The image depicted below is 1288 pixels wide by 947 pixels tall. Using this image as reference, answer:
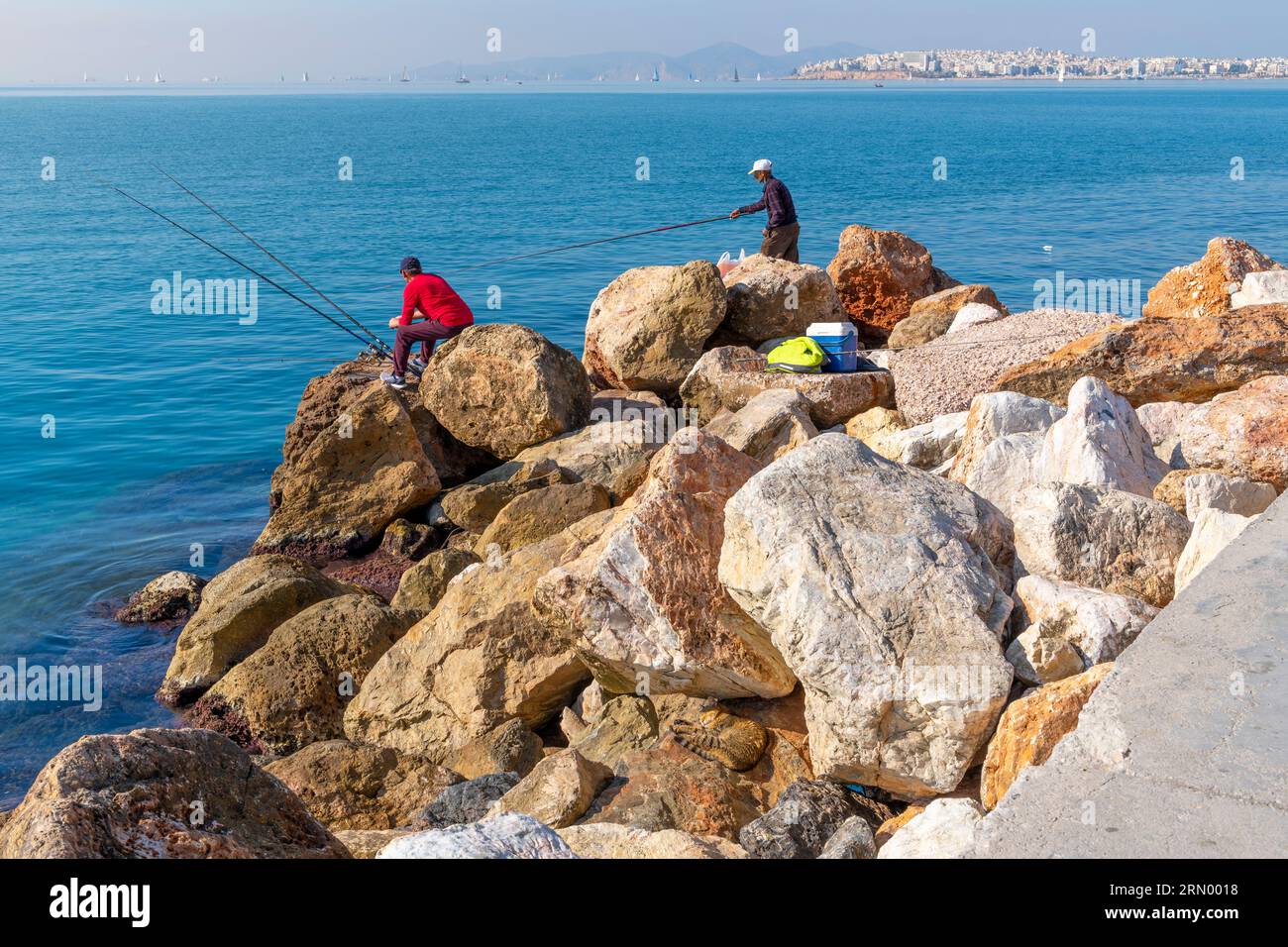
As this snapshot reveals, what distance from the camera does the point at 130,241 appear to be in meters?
33.2

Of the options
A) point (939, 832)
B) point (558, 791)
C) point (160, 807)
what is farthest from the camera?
point (558, 791)

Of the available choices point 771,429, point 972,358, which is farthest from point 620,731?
point 972,358

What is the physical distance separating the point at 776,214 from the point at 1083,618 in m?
9.51

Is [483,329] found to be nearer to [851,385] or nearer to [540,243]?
[851,385]

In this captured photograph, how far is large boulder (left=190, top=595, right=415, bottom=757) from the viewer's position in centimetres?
803

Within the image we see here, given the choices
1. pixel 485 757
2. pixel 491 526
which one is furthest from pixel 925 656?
pixel 491 526

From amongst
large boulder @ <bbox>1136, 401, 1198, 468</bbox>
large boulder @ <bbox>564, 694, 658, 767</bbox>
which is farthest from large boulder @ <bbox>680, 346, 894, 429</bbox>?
large boulder @ <bbox>564, 694, 658, 767</bbox>

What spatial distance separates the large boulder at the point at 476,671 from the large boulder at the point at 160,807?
274cm

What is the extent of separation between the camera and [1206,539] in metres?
5.64

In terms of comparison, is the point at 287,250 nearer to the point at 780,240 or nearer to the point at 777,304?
the point at 780,240

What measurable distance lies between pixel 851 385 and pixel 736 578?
199 inches

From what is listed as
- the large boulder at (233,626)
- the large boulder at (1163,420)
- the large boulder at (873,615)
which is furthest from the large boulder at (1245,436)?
the large boulder at (233,626)

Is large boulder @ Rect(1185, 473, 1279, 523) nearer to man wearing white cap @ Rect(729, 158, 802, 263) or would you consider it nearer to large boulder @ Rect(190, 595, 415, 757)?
large boulder @ Rect(190, 595, 415, 757)

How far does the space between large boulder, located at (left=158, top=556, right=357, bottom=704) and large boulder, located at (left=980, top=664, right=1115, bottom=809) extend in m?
5.89
